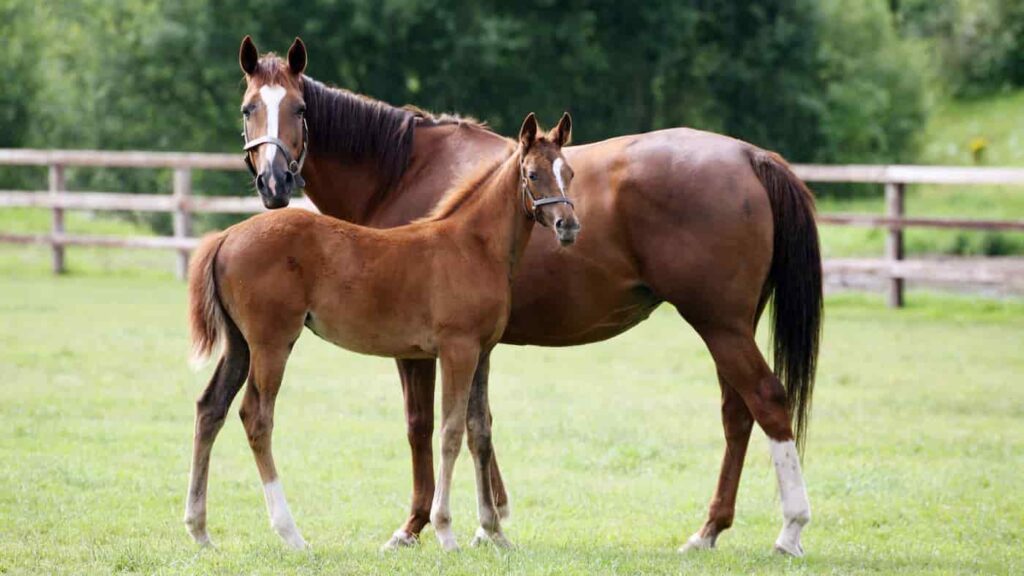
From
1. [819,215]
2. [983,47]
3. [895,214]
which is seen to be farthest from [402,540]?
[983,47]

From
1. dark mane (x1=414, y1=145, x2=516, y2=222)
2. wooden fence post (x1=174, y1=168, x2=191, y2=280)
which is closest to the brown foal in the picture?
dark mane (x1=414, y1=145, x2=516, y2=222)

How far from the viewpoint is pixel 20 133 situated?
83.5ft

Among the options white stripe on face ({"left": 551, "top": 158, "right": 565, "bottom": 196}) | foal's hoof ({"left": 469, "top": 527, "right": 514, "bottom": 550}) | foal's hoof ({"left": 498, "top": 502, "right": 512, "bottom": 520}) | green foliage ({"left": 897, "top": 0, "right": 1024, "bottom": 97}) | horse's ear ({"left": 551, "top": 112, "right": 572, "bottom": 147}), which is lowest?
foal's hoof ({"left": 498, "top": 502, "right": 512, "bottom": 520})

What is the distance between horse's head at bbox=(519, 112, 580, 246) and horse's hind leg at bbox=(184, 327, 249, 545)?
4.63ft

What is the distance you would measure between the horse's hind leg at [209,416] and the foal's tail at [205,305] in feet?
0.29

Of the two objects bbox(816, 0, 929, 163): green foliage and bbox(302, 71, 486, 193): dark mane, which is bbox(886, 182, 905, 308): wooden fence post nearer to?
bbox(302, 71, 486, 193): dark mane

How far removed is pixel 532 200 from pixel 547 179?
0.12 m

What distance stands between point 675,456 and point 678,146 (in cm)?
269

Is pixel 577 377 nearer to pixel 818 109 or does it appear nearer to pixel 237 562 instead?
pixel 237 562

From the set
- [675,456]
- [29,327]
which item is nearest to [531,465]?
[675,456]

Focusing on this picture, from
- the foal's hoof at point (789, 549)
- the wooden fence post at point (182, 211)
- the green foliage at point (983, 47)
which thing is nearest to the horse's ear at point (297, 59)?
the foal's hoof at point (789, 549)

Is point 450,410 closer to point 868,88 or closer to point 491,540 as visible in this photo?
point 491,540

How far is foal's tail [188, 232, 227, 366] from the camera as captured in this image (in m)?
5.67

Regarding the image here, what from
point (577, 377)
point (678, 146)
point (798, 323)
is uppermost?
point (678, 146)
